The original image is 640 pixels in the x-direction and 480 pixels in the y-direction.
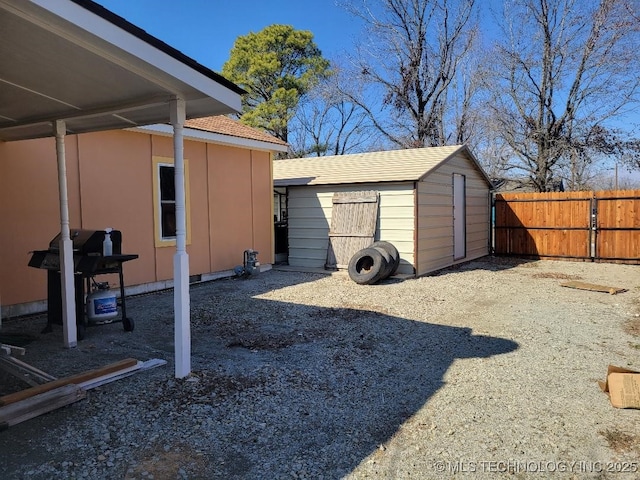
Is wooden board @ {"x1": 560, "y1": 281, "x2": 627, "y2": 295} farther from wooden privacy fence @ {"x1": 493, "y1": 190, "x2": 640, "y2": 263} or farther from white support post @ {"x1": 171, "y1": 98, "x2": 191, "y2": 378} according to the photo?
white support post @ {"x1": 171, "y1": 98, "x2": 191, "y2": 378}

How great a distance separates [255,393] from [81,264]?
266 cm

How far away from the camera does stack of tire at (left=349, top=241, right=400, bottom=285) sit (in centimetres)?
879

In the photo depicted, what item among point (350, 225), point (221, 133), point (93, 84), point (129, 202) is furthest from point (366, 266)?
point (93, 84)

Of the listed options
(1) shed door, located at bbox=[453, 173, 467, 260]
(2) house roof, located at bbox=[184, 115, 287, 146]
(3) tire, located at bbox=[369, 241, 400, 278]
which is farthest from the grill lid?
(1) shed door, located at bbox=[453, 173, 467, 260]

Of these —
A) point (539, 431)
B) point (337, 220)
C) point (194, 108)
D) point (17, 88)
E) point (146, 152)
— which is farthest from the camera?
point (337, 220)

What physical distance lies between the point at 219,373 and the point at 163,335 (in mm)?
1547

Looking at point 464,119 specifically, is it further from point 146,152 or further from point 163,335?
point 163,335

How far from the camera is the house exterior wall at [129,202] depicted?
19.7 feet

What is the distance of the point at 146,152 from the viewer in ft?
24.9

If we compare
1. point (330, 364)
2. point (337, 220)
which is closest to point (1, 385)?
point (330, 364)

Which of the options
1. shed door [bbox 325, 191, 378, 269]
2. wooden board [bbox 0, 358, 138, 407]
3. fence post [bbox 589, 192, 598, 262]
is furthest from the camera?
fence post [bbox 589, 192, 598, 262]

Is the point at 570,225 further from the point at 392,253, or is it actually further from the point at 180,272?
the point at 180,272

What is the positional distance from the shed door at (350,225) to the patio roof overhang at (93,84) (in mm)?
6019

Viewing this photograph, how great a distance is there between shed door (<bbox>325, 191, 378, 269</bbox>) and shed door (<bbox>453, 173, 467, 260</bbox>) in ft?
8.81
